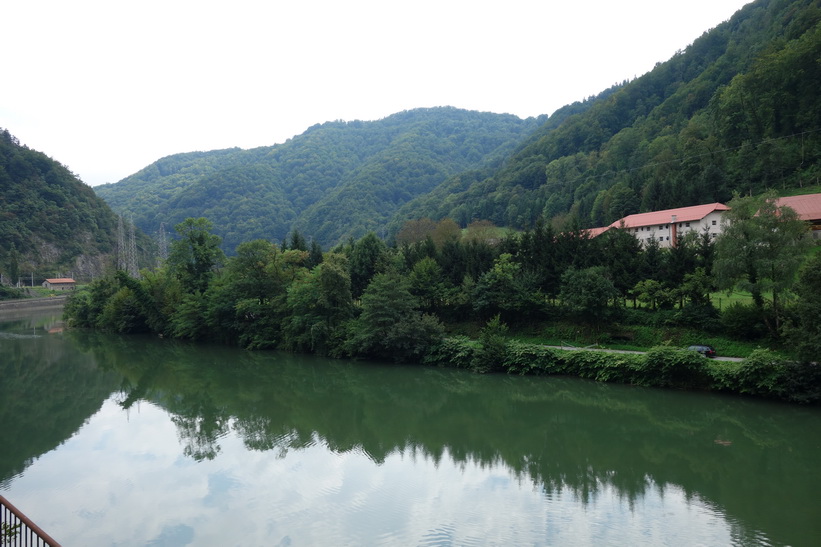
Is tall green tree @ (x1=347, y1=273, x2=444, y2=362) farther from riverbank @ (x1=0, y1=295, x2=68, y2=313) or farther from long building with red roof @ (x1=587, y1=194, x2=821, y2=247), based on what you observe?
riverbank @ (x1=0, y1=295, x2=68, y2=313)

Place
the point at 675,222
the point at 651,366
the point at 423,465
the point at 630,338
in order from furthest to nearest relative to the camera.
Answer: the point at 675,222
the point at 630,338
the point at 651,366
the point at 423,465

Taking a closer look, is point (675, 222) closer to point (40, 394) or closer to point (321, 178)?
point (40, 394)

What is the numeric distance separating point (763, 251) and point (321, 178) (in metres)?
143

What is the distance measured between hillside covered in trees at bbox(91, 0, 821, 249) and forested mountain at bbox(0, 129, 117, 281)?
96.4 feet

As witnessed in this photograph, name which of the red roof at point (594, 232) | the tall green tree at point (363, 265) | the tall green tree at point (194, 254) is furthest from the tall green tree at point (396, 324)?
the tall green tree at point (194, 254)

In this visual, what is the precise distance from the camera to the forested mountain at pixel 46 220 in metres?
91.1

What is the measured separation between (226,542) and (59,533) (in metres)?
3.78

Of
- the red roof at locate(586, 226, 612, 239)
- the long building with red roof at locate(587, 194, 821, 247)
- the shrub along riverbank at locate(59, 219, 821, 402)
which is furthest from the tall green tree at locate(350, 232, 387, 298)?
the long building with red roof at locate(587, 194, 821, 247)

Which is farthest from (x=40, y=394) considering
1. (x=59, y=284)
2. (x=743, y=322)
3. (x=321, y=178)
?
(x=321, y=178)

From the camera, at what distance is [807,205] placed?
3859 centimetres

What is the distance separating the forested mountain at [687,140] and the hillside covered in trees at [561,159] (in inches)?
7.9

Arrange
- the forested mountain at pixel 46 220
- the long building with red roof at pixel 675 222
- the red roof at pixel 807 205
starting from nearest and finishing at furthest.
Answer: the red roof at pixel 807 205, the long building with red roof at pixel 675 222, the forested mountain at pixel 46 220

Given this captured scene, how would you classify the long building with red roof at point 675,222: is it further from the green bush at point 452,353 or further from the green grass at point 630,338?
the green bush at point 452,353

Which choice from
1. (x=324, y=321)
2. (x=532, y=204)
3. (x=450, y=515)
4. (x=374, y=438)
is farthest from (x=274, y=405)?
(x=532, y=204)
